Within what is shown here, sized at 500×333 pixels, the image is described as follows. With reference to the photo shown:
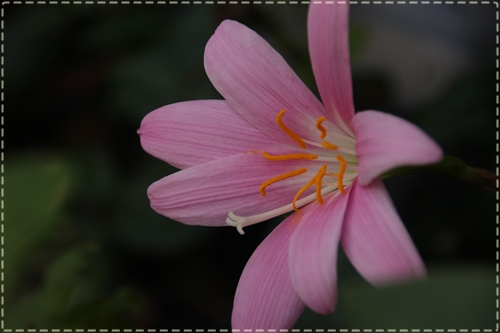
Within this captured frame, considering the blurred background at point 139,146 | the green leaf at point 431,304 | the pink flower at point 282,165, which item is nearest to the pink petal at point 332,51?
the pink flower at point 282,165

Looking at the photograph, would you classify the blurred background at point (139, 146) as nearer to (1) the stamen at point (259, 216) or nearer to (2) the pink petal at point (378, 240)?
(1) the stamen at point (259, 216)

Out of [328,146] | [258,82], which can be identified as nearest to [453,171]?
[328,146]

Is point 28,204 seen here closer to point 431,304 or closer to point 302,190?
point 302,190

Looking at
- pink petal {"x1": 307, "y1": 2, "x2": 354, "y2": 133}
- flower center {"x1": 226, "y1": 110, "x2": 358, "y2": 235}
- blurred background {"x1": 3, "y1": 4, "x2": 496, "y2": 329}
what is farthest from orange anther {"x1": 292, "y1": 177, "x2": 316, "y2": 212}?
blurred background {"x1": 3, "y1": 4, "x2": 496, "y2": 329}

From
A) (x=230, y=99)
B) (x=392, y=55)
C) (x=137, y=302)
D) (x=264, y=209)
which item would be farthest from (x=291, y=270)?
(x=392, y=55)

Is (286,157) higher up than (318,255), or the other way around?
(286,157)
